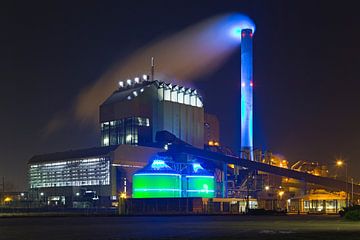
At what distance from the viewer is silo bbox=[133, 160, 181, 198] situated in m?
156

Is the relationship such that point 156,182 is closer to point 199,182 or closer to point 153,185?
point 153,185

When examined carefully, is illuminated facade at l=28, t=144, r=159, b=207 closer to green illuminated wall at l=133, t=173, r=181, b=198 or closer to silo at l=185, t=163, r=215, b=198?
green illuminated wall at l=133, t=173, r=181, b=198

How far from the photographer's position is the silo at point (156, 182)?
156m

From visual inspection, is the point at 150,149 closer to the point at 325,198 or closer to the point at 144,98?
the point at 144,98

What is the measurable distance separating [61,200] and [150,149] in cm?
3454

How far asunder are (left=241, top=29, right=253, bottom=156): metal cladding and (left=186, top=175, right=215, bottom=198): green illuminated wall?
95.0 ft

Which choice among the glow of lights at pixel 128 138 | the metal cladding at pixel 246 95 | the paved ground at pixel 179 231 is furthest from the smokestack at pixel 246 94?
the paved ground at pixel 179 231

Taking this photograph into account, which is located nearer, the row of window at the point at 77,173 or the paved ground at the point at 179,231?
the paved ground at the point at 179,231

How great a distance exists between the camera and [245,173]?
17925 cm

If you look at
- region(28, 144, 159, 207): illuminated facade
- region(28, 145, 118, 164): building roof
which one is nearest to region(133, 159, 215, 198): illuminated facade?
region(28, 144, 159, 207): illuminated facade

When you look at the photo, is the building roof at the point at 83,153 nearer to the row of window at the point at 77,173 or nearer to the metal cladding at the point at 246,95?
the row of window at the point at 77,173

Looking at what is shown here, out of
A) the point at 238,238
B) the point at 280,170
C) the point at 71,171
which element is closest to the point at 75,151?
the point at 71,171

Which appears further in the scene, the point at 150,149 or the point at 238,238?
the point at 150,149

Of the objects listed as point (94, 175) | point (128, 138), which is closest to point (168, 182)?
point (94, 175)
